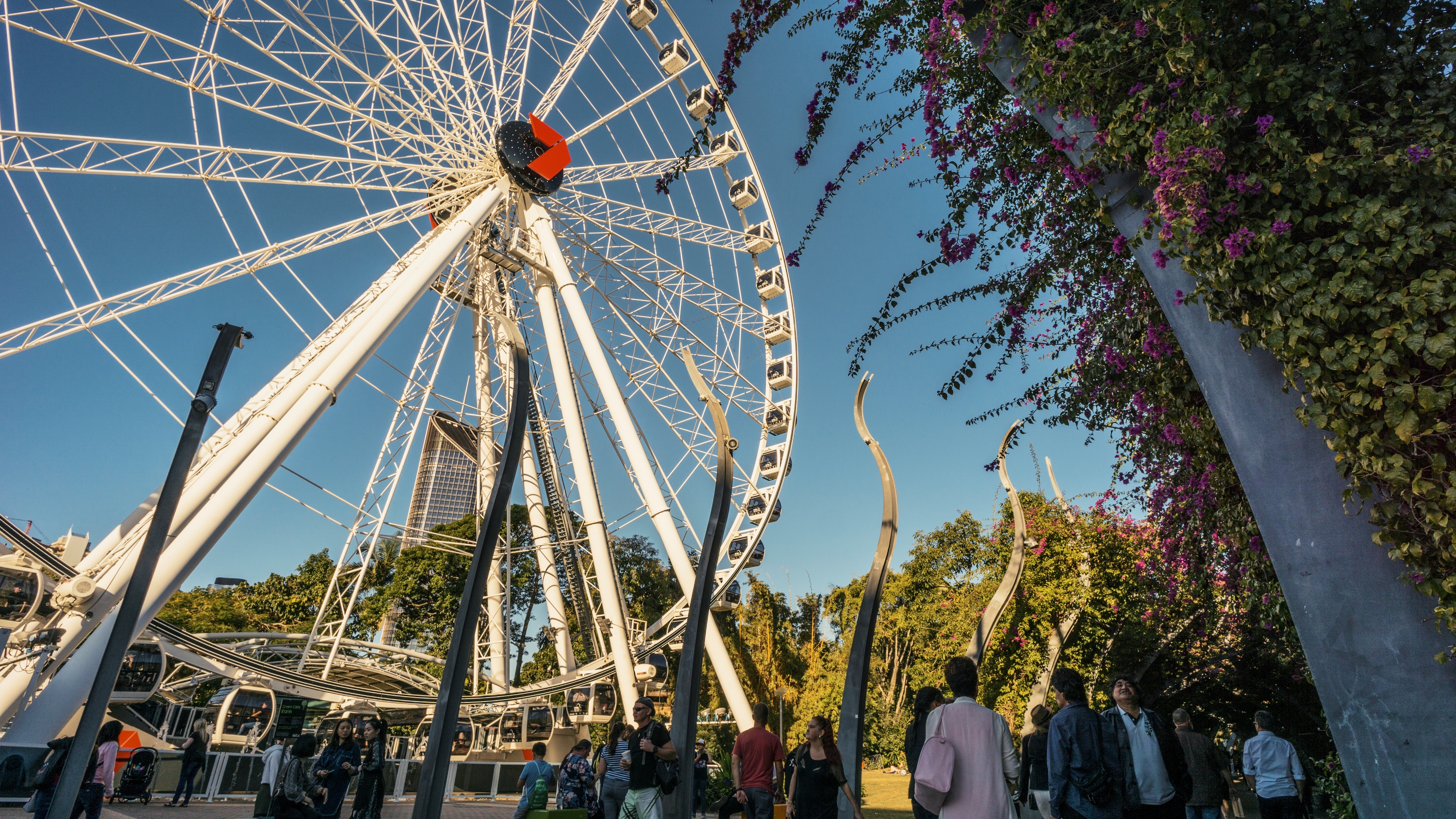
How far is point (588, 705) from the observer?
63.5ft

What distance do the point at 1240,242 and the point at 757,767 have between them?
5.06 metres

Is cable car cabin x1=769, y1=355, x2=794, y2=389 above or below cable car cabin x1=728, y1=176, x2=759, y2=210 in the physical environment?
below

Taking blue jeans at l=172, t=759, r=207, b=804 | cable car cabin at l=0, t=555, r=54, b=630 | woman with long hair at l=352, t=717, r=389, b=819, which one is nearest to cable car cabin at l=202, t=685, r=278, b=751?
blue jeans at l=172, t=759, r=207, b=804

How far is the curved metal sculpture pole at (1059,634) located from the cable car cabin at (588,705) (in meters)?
9.59

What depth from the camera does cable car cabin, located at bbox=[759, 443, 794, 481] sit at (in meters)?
17.9

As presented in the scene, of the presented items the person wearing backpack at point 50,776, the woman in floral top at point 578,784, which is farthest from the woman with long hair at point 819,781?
the person wearing backpack at point 50,776

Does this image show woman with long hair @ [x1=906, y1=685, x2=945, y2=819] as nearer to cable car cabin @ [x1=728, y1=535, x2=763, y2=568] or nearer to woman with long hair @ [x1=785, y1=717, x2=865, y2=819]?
woman with long hair @ [x1=785, y1=717, x2=865, y2=819]

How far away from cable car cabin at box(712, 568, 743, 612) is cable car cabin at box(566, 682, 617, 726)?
4207mm

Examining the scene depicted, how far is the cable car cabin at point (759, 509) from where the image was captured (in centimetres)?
1733

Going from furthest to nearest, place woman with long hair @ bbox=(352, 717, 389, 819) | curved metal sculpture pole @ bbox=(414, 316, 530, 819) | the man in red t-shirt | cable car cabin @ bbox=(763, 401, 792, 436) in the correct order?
cable car cabin @ bbox=(763, 401, 792, 436)
woman with long hair @ bbox=(352, 717, 389, 819)
the man in red t-shirt
curved metal sculpture pole @ bbox=(414, 316, 530, 819)

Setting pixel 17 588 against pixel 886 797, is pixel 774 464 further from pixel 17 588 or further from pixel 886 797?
pixel 17 588

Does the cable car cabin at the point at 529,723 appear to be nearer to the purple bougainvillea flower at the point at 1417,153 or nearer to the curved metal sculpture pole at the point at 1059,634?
the curved metal sculpture pole at the point at 1059,634

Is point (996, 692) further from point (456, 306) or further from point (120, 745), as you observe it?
point (120, 745)

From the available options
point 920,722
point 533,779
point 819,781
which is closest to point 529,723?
A: point 533,779
